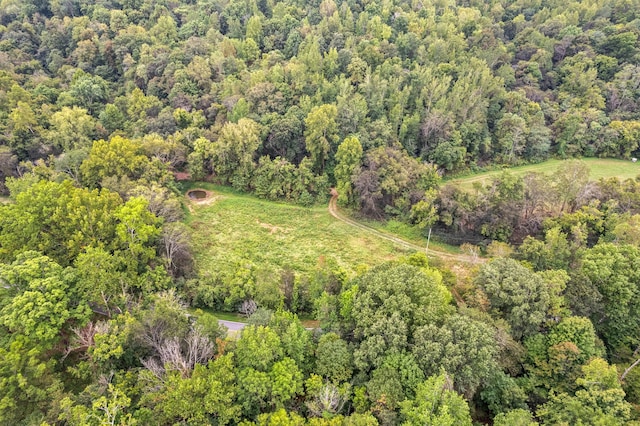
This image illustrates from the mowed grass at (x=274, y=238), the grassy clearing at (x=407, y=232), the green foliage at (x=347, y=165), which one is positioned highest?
the green foliage at (x=347, y=165)

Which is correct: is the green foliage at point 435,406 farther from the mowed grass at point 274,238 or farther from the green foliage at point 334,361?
the mowed grass at point 274,238

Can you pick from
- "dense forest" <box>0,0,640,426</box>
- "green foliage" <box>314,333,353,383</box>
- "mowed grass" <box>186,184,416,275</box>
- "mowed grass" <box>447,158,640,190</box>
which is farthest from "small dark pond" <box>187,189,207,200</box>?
"mowed grass" <box>447,158,640,190</box>

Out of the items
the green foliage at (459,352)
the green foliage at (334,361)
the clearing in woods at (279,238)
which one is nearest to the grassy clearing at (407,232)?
the clearing in woods at (279,238)

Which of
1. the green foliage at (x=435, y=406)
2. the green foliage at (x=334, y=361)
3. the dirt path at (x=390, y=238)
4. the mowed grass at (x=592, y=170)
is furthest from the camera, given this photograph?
the mowed grass at (x=592, y=170)

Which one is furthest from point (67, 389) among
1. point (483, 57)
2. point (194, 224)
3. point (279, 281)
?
point (483, 57)

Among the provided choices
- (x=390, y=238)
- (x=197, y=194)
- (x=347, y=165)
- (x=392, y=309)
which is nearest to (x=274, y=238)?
(x=347, y=165)

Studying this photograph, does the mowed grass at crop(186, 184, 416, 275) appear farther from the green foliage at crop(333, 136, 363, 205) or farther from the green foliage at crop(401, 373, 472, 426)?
the green foliage at crop(401, 373, 472, 426)

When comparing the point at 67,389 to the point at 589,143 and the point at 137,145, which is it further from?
the point at 589,143
